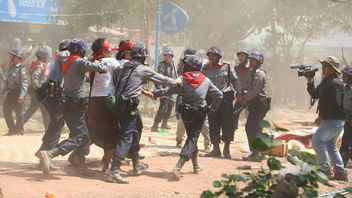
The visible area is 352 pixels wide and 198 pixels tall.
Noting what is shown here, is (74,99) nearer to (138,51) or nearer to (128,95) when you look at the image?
(128,95)

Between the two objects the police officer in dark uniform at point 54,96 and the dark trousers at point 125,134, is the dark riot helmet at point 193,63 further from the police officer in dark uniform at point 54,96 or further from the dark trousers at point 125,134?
the police officer in dark uniform at point 54,96

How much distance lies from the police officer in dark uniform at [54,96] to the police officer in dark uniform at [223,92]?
9.01 ft

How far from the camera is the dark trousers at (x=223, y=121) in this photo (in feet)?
33.9

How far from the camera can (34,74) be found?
12078 mm

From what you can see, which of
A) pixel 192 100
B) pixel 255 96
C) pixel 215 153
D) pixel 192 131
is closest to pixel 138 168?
pixel 192 131

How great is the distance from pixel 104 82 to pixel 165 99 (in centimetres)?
553

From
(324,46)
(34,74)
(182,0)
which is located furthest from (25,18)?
(324,46)

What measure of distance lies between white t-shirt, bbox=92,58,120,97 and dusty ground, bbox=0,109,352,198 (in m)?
1.12

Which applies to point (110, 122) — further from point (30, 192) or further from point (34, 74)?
point (34, 74)

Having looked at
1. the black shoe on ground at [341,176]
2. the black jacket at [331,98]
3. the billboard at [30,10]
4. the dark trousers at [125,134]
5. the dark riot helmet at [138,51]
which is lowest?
the black shoe on ground at [341,176]

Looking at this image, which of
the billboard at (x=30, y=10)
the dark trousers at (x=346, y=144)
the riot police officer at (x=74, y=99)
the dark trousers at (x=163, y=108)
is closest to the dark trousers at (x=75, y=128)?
the riot police officer at (x=74, y=99)

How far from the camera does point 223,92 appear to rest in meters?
10.2

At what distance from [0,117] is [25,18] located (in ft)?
26.7

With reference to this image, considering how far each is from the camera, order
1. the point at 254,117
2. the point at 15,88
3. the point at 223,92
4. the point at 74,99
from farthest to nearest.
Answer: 1. the point at 15,88
2. the point at 254,117
3. the point at 223,92
4. the point at 74,99
